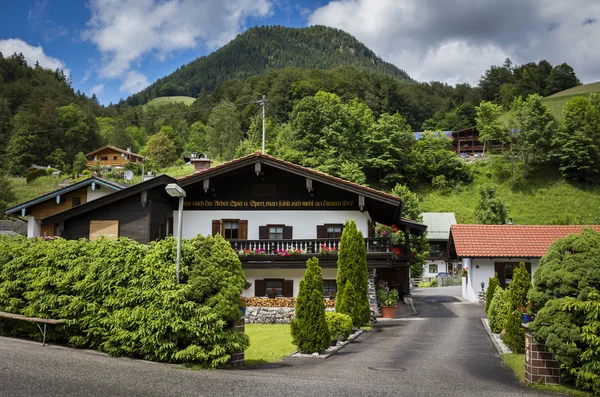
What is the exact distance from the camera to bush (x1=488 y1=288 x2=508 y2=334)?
65.0 feet

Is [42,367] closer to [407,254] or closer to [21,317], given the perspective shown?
[21,317]

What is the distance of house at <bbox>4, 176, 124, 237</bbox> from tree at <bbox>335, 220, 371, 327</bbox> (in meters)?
15.5

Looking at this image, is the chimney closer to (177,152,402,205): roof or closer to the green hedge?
(177,152,402,205): roof

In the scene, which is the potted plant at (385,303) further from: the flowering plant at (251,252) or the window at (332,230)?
the flowering plant at (251,252)

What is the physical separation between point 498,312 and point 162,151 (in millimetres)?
104711

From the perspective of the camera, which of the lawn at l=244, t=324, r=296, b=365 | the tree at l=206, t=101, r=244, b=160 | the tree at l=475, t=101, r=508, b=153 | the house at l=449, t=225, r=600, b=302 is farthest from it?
the tree at l=206, t=101, r=244, b=160

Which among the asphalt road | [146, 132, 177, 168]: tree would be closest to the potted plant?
the asphalt road

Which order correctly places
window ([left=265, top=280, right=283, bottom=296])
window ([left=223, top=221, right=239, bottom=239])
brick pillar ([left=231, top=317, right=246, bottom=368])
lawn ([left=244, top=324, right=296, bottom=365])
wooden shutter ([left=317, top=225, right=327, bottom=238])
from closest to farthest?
brick pillar ([left=231, top=317, right=246, bottom=368]) < lawn ([left=244, top=324, right=296, bottom=365]) < window ([left=265, top=280, right=283, bottom=296]) < wooden shutter ([left=317, top=225, right=327, bottom=238]) < window ([left=223, top=221, right=239, bottom=239])

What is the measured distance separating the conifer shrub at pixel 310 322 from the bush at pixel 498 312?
7279 mm

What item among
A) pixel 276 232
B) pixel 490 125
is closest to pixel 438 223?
pixel 490 125

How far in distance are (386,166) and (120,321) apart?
7210 centimetres

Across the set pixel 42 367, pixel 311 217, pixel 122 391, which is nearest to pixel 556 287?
pixel 122 391

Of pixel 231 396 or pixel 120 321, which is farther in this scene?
pixel 120 321

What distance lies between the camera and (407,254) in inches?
1325
